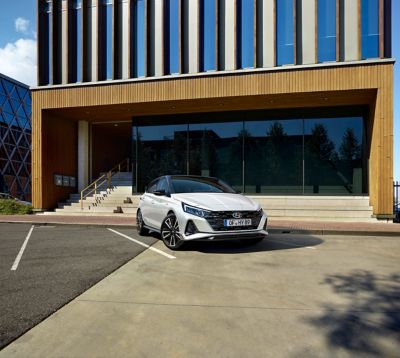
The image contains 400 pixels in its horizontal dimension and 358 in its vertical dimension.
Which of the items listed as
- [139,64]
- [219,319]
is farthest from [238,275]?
[139,64]

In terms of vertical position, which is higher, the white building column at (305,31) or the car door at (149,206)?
the white building column at (305,31)

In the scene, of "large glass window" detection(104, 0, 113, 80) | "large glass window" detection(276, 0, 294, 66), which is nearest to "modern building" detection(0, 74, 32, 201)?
"large glass window" detection(104, 0, 113, 80)

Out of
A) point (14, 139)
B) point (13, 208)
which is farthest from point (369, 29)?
point (14, 139)

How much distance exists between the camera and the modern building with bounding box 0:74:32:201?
38938 millimetres

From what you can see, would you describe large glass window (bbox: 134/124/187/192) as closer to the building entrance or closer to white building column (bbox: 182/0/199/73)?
the building entrance

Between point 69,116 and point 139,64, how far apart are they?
464 centimetres

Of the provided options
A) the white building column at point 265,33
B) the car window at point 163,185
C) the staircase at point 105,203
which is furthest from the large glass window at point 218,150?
the car window at point 163,185

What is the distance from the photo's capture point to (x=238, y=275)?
16.3 feet

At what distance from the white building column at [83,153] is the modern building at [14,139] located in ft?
78.0

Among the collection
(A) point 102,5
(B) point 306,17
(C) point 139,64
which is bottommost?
(C) point 139,64

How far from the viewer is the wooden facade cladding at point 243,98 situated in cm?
1248

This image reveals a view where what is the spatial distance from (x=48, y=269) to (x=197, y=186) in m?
3.39

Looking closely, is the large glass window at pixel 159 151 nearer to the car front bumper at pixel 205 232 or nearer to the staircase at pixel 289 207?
the staircase at pixel 289 207

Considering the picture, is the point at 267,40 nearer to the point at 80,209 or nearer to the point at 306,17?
the point at 306,17
